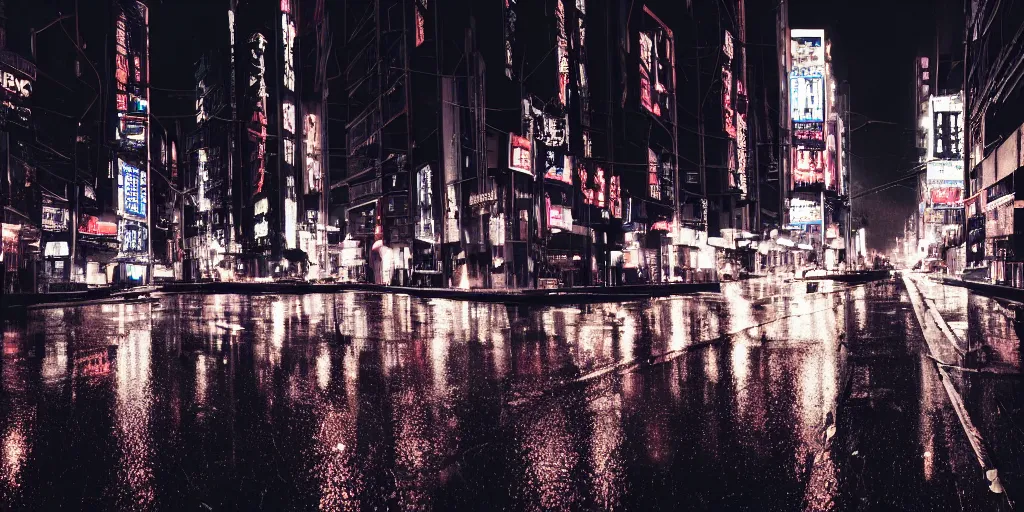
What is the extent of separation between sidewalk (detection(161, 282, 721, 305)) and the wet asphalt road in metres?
15.3

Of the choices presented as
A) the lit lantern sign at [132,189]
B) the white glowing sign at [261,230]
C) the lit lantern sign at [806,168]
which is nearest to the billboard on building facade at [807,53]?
the lit lantern sign at [806,168]

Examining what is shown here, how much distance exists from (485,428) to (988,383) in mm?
6439

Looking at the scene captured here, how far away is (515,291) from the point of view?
30.1 meters

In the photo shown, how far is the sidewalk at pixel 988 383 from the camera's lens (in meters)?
4.59

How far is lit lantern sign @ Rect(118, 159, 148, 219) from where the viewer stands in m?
50.3

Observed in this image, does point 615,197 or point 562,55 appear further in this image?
point 615,197

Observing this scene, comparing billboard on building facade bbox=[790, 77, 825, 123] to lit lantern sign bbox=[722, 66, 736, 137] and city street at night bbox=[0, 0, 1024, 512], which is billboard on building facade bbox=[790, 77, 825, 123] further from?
lit lantern sign bbox=[722, 66, 736, 137]

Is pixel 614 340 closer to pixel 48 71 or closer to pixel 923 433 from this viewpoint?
pixel 923 433

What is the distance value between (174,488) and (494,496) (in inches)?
82.7

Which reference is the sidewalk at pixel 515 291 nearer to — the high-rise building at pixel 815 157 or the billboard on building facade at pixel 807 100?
the billboard on building facade at pixel 807 100

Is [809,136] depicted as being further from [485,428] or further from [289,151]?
[485,428]

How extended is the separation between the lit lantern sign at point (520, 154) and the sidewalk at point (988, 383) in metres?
23.1

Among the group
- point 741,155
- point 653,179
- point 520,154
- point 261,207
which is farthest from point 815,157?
point 261,207

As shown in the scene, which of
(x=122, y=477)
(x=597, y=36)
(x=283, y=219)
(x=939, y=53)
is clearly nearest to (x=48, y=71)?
(x=283, y=219)
